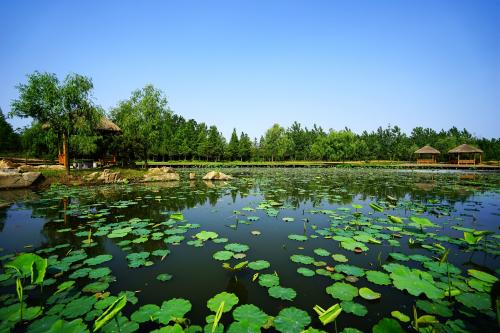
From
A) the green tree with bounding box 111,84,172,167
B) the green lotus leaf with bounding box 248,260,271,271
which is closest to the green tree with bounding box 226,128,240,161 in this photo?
the green tree with bounding box 111,84,172,167

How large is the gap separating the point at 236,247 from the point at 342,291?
259 cm

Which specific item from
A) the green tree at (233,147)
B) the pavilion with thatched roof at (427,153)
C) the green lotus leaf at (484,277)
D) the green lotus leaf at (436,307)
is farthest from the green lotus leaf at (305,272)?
the pavilion with thatched roof at (427,153)

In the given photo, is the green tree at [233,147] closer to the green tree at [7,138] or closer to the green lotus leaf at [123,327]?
the green tree at [7,138]

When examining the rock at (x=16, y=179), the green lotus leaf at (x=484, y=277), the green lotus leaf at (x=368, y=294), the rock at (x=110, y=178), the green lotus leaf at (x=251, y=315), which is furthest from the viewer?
the rock at (x=110, y=178)

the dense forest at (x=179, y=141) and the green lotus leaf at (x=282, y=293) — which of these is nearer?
the green lotus leaf at (x=282, y=293)

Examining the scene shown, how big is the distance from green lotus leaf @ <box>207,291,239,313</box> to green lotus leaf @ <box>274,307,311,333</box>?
2.16 ft

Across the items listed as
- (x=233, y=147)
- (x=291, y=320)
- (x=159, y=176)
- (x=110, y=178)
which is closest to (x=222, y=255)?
(x=291, y=320)

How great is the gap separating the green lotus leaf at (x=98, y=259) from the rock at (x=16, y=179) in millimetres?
16626

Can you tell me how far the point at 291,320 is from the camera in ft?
10.3

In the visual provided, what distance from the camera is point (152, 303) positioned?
3.62 metres

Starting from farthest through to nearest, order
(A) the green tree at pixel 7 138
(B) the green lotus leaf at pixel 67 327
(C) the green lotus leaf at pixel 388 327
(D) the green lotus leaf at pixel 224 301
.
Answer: (A) the green tree at pixel 7 138
(D) the green lotus leaf at pixel 224 301
(C) the green lotus leaf at pixel 388 327
(B) the green lotus leaf at pixel 67 327

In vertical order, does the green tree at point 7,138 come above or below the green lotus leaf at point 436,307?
above

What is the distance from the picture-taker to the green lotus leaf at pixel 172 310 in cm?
312

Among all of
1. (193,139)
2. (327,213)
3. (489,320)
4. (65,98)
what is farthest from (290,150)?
(489,320)
